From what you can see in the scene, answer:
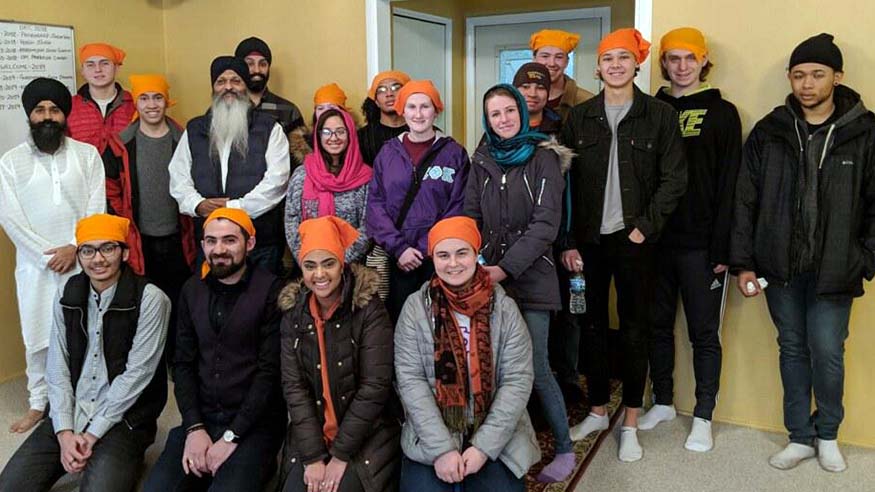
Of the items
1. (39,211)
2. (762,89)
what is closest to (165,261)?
(39,211)

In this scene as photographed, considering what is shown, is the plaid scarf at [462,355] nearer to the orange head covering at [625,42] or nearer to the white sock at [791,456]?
the orange head covering at [625,42]

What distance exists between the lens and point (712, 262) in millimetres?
3055

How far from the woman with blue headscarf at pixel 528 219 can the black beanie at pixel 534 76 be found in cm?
30

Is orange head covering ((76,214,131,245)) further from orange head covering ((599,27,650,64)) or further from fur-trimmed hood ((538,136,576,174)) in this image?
orange head covering ((599,27,650,64))

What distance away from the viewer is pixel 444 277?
2439 millimetres

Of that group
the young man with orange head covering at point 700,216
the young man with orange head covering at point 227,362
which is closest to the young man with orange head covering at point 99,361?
the young man with orange head covering at point 227,362

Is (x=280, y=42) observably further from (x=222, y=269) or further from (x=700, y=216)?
(x=700, y=216)

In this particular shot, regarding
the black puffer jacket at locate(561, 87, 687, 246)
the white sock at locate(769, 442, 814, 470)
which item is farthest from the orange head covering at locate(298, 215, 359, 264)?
the white sock at locate(769, 442, 814, 470)

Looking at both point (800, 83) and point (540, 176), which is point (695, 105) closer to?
point (800, 83)

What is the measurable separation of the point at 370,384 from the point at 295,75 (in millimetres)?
2330

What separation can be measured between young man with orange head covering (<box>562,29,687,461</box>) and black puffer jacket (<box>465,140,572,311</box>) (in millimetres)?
212

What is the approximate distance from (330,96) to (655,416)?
2.21 meters

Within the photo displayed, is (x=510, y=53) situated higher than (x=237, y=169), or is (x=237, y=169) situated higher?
(x=510, y=53)

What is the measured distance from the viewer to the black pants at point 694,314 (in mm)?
3104
